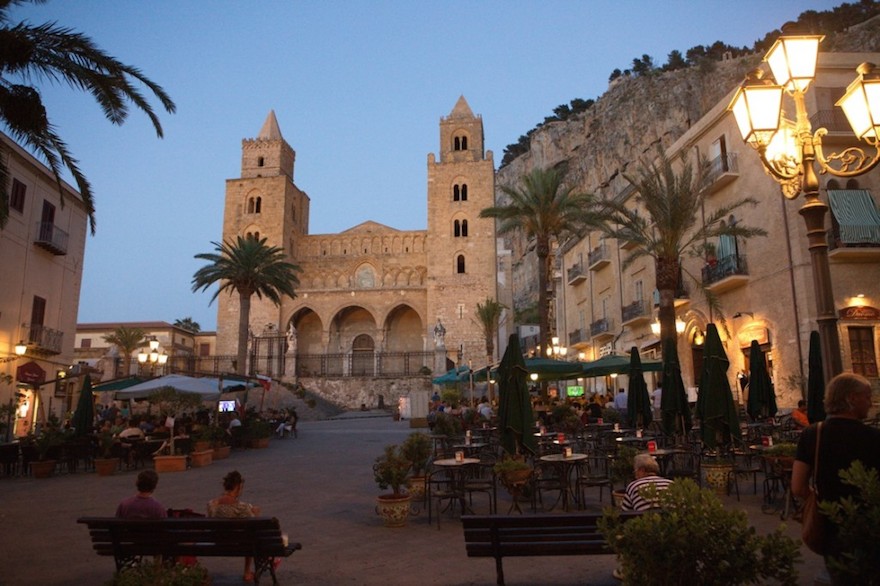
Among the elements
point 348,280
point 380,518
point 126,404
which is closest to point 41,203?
point 126,404

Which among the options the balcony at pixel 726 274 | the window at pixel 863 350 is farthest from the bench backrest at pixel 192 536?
the balcony at pixel 726 274

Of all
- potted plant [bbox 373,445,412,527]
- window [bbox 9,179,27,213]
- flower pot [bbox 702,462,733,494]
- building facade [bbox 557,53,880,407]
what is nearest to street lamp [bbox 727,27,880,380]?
flower pot [bbox 702,462,733,494]

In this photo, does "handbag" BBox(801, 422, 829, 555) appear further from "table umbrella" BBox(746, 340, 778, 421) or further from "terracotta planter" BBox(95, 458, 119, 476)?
"terracotta planter" BBox(95, 458, 119, 476)

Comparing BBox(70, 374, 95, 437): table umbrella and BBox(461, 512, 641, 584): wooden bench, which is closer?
BBox(461, 512, 641, 584): wooden bench

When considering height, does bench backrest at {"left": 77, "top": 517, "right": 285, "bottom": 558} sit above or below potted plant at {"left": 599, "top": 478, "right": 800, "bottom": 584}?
below

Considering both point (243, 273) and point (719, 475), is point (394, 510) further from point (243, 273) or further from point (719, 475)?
point (243, 273)

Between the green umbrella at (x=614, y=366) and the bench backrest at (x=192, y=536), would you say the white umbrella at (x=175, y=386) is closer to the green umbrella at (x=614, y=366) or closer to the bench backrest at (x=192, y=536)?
the green umbrella at (x=614, y=366)

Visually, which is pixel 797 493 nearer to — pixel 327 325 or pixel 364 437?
pixel 364 437

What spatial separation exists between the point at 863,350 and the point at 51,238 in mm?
25427

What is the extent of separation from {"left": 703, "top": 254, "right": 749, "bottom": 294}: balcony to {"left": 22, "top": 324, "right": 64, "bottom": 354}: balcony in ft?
73.1

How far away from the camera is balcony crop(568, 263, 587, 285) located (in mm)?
31220

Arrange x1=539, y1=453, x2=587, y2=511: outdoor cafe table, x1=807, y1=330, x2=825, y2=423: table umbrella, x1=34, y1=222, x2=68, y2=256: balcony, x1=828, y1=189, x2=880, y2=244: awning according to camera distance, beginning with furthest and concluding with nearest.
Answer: x1=34, y1=222, x2=68, y2=256: balcony
x1=828, y1=189, x2=880, y2=244: awning
x1=807, y1=330, x2=825, y2=423: table umbrella
x1=539, y1=453, x2=587, y2=511: outdoor cafe table

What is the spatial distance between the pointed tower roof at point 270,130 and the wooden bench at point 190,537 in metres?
53.5

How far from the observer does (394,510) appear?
7.03m
